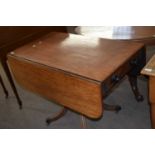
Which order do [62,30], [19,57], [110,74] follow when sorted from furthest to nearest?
[62,30], [19,57], [110,74]

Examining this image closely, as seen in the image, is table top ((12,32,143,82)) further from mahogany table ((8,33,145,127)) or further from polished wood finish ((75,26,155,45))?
polished wood finish ((75,26,155,45))

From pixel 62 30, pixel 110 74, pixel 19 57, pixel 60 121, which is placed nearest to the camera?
pixel 110 74

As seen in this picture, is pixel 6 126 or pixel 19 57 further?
pixel 6 126

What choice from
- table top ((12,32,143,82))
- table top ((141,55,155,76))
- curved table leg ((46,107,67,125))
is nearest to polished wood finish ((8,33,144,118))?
table top ((12,32,143,82))

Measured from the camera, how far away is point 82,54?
1.48 meters

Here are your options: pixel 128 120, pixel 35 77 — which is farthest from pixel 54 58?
pixel 128 120

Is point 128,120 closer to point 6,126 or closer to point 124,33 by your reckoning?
point 124,33

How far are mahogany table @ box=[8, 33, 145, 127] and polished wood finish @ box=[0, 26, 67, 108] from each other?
0.22 meters

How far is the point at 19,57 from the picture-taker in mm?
1599

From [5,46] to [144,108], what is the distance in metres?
1.35

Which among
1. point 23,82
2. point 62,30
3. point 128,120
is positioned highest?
point 62,30

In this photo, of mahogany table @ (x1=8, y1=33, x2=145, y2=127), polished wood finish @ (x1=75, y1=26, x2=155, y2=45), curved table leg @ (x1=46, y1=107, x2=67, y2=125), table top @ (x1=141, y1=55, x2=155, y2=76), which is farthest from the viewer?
curved table leg @ (x1=46, y1=107, x2=67, y2=125)

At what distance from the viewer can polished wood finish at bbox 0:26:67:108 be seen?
185 centimetres

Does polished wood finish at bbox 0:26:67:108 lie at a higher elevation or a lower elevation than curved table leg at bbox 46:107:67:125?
higher
